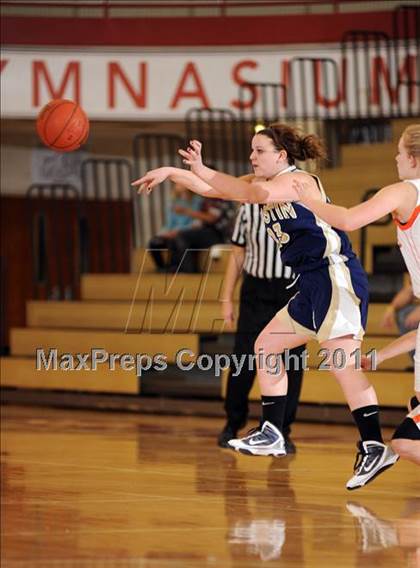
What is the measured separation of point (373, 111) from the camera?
1304cm

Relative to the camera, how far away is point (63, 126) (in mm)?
7223

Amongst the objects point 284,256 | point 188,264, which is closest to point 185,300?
point 188,264

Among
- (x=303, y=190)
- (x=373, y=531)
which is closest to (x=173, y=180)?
(x=303, y=190)

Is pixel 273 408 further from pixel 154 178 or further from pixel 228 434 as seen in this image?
pixel 228 434

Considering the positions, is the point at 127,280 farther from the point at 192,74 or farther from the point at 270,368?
the point at 270,368

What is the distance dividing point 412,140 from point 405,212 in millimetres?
306

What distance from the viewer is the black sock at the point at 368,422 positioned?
18.6 ft

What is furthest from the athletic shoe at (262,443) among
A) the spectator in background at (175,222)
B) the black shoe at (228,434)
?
the spectator in background at (175,222)

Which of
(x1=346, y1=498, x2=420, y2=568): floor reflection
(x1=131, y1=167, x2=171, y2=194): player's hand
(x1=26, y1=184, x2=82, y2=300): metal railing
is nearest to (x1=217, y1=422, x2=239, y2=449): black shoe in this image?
(x1=346, y1=498, x2=420, y2=568): floor reflection

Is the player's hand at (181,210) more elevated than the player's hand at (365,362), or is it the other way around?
the player's hand at (181,210)

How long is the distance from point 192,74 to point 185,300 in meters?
2.76

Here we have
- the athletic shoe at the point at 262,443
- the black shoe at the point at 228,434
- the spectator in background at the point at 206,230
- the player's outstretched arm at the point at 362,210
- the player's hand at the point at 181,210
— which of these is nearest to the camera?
the player's outstretched arm at the point at 362,210

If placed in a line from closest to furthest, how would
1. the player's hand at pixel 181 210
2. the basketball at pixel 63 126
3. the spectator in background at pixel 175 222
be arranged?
the basketball at pixel 63 126 → the player's hand at pixel 181 210 → the spectator in background at pixel 175 222

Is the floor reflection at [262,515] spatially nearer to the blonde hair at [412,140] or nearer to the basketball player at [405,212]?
the basketball player at [405,212]
